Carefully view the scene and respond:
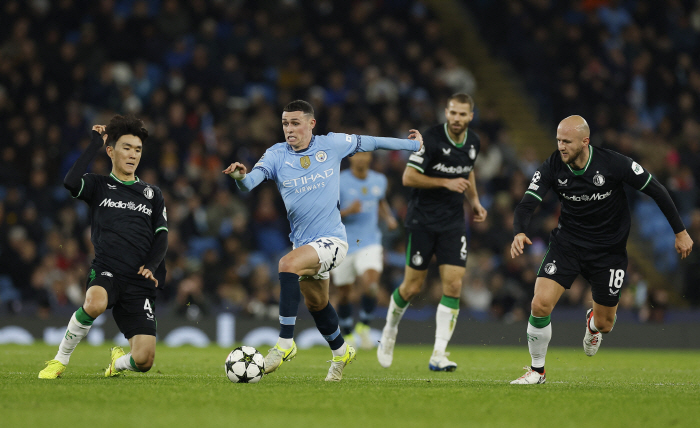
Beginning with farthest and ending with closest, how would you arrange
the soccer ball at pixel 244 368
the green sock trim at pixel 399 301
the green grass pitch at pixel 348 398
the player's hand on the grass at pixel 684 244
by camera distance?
1. the green sock trim at pixel 399 301
2. the player's hand on the grass at pixel 684 244
3. the soccer ball at pixel 244 368
4. the green grass pitch at pixel 348 398

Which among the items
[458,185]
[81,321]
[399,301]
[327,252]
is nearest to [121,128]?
[81,321]

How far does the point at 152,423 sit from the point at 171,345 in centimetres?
939

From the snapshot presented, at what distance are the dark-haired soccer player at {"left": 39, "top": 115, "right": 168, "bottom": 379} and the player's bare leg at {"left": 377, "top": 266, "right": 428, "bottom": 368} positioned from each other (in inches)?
111

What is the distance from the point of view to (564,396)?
6465 mm

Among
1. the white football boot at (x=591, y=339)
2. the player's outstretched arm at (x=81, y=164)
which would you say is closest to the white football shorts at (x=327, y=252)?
the player's outstretched arm at (x=81, y=164)

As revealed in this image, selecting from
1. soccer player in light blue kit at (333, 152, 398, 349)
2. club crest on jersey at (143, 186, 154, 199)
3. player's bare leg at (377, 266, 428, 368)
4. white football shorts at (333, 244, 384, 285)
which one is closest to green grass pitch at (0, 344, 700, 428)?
player's bare leg at (377, 266, 428, 368)

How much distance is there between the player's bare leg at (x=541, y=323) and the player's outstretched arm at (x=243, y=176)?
8.51 feet

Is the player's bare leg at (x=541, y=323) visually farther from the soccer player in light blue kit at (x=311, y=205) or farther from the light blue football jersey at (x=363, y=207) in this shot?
the light blue football jersey at (x=363, y=207)

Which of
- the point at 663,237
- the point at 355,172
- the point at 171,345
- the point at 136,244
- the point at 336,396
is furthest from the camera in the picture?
the point at 663,237

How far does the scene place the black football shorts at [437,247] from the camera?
31.1ft

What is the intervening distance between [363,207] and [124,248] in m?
A: 5.09

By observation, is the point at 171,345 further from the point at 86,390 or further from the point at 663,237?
the point at 663,237

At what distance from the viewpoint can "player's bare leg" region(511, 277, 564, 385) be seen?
7586 mm

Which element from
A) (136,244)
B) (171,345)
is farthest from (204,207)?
(136,244)
